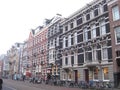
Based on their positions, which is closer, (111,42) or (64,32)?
(111,42)

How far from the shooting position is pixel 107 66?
30562 millimetres

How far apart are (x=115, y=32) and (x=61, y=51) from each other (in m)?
18.6

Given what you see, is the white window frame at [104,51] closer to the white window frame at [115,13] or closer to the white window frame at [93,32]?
the white window frame at [93,32]

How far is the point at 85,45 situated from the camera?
119 ft

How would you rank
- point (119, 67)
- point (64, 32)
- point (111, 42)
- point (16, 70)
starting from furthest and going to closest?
point (16, 70) < point (64, 32) < point (111, 42) < point (119, 67)

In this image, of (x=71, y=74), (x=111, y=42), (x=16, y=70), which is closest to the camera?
(x=111, y=42)

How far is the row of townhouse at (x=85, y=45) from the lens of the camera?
97.8ft

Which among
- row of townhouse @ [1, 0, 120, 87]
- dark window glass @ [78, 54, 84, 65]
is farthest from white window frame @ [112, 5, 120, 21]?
dark window glass @ [78, 54, 84, 65]

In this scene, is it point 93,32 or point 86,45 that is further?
point 86,45

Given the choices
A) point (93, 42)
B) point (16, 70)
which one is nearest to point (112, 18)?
point (93, 42)

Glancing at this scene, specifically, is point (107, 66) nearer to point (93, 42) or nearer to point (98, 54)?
point (98, 54)

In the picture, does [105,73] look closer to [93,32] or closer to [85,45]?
[85,45]

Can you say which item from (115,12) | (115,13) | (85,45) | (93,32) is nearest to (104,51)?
(93,32)

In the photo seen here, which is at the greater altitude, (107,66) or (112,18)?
(112,18)
